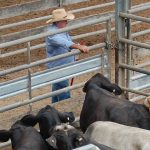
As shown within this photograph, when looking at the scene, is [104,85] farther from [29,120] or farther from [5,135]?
[5,135]

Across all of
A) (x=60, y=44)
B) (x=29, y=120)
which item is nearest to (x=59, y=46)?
(x=60, y=44)

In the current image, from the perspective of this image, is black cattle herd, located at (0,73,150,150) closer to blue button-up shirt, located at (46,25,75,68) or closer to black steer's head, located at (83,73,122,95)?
black steer's head, located at (83,73,122,95)

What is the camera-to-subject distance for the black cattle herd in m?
5.41

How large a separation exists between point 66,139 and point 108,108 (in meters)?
1.30

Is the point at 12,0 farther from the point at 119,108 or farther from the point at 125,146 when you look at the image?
the point at 125,146

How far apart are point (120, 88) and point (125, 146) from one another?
5.80 feet

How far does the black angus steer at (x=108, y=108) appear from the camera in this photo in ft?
20.9

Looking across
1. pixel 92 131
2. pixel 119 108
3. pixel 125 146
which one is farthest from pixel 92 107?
pixel 125 146

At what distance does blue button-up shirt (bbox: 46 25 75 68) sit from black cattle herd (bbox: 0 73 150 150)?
24.2 inches

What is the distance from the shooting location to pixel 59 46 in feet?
24.8

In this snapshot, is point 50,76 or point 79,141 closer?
point 79,141

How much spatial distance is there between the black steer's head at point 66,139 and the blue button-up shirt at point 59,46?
6.88ft

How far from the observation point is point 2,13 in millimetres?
11219

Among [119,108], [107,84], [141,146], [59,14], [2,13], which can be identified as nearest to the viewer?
[141,146]
